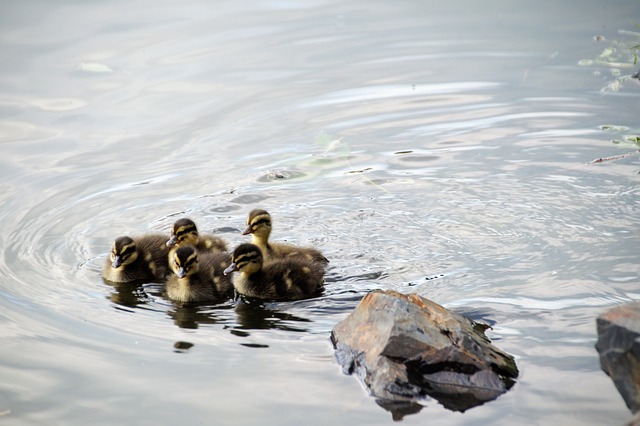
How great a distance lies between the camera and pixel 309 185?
26.6ft

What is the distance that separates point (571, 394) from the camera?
16.4 ft

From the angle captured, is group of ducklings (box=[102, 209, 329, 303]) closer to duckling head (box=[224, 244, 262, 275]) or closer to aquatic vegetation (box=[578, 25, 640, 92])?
duckling head (box=[224, 244, 262, 275])

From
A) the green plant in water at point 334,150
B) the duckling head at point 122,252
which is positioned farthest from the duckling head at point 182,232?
the green plant in water at point 334,150

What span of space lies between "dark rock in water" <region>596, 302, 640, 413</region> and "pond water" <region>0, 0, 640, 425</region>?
0.13 meters

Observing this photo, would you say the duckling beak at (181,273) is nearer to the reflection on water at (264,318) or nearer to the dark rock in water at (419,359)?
the reflection on water at (264,318)

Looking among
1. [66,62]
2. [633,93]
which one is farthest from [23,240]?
[633,93]

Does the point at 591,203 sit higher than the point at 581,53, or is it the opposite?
the point at 581,53

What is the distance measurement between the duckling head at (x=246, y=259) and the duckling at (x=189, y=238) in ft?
1.64

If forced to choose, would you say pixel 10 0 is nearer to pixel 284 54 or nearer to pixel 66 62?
pixel 66 62

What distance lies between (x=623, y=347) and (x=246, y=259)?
8.67ft

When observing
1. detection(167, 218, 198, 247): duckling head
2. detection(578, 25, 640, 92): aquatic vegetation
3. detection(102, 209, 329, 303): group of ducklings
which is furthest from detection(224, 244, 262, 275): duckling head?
detection(578, 25, 640, 92): aquatic vegetation

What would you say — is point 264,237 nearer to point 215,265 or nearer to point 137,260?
point 215,265

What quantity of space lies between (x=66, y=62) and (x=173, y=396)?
6379 mm

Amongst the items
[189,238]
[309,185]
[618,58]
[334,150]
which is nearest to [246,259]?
[189,238]
